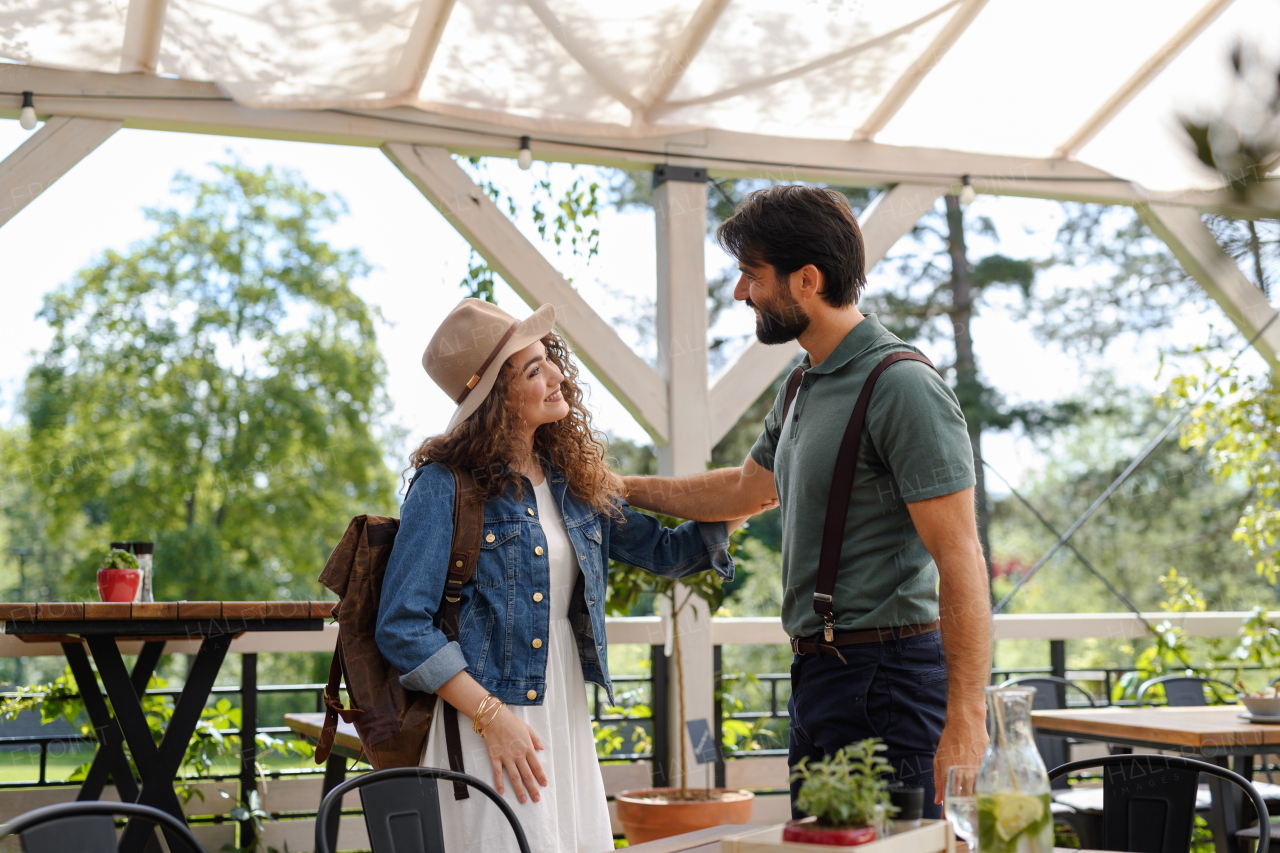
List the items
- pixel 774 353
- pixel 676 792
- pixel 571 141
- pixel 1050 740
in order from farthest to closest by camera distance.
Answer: pixel 774 353 → pixel 571 141 → pixel 1050 740 → pixel 676 792

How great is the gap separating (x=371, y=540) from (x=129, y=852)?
1.07 metres

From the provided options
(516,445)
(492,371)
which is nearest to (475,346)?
(492,371)

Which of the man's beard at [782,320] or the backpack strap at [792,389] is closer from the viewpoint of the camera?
the man's beard at [782,320]

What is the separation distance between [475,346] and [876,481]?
0.68 m

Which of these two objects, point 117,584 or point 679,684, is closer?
point 117,584

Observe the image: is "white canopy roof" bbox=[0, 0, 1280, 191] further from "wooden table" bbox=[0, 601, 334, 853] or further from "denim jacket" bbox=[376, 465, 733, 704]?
"denim jacket" bbox=[376, 465, 733, 704]

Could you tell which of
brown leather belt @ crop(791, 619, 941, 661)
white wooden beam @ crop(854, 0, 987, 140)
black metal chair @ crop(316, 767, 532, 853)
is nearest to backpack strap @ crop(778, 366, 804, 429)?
brown leather belt @ crop(791, 619, 941, 661)

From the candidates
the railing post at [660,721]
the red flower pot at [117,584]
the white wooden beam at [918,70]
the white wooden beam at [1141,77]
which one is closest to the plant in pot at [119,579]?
the red flower pot at [117,584]

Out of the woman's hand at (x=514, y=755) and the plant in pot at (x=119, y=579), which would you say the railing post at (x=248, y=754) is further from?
the woman's hand at (x=514, y=755)

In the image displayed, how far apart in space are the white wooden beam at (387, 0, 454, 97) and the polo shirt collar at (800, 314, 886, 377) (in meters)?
1.90

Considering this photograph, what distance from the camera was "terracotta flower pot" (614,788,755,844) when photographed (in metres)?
3.10

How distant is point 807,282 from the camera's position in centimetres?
170

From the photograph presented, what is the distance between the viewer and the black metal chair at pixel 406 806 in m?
1.42

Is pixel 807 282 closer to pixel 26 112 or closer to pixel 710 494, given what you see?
pixel 710 494
